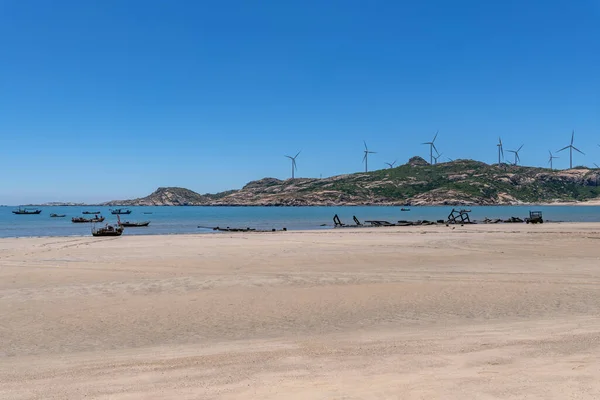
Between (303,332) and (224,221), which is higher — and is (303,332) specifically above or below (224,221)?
below

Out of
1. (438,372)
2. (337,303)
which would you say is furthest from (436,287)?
(438,372)

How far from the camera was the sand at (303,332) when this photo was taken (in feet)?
22.2

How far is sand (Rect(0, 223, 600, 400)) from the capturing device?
22.2 ft

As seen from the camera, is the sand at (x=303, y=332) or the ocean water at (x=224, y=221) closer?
the sand at (x=303, y=332)

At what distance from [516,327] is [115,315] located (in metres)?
9.85

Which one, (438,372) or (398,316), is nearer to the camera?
(438,372)

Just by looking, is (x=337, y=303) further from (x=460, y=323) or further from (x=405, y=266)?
(x=405, y=266)

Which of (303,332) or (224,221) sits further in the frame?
(224,221)

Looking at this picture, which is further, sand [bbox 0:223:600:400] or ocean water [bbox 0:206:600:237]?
ocean water [bbox 0:206:600:237]

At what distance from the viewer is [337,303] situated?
1316 centimetres

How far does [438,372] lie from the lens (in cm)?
718

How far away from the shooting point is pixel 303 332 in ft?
33.9

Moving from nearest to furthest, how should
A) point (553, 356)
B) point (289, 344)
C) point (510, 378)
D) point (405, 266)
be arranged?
point (510, 378), point (553, 356), point (289, 344), point (405, 266)

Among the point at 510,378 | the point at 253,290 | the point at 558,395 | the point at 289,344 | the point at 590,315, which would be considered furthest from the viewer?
the point at 253,290
